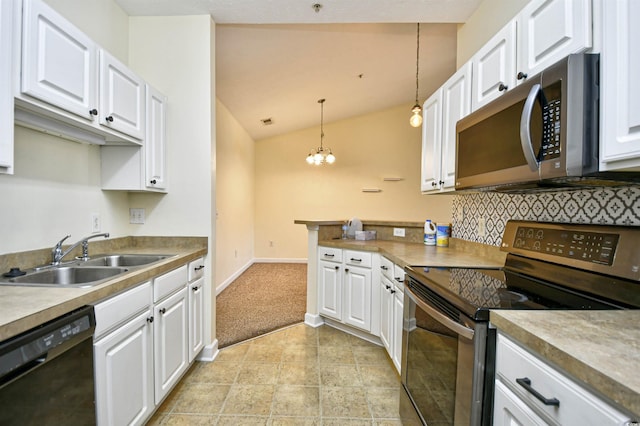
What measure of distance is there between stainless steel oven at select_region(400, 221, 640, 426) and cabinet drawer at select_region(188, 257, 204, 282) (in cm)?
144

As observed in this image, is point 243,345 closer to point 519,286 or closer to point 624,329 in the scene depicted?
point 519,286

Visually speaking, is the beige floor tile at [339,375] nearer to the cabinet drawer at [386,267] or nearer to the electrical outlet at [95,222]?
the cabinet drawer at [386,267]

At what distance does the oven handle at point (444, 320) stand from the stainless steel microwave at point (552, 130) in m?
0.60

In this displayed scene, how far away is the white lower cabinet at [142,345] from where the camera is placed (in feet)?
3.79

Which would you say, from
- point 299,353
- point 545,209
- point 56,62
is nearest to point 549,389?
point 545,209

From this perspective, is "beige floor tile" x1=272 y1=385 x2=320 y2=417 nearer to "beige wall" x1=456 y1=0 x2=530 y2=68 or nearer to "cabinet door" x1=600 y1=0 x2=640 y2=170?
"cabinet door" x1=600 y1=0 x2=640 y2=170

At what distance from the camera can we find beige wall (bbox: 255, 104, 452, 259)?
6.14 m

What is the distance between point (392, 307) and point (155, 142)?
2.07 meters

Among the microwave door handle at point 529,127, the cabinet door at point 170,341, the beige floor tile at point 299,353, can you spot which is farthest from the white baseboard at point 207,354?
the microwave door handle at point 529,127

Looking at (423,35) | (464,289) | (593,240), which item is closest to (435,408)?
(464,289)

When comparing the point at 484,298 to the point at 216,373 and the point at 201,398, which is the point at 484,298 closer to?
the point at 201,398

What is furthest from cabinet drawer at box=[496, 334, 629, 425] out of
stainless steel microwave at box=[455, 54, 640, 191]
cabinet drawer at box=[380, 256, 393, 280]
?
cabinet drawer at box=[380, 256, 393, 280]

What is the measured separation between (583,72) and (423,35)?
2.71 meters

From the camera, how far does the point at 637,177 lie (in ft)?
3.08
